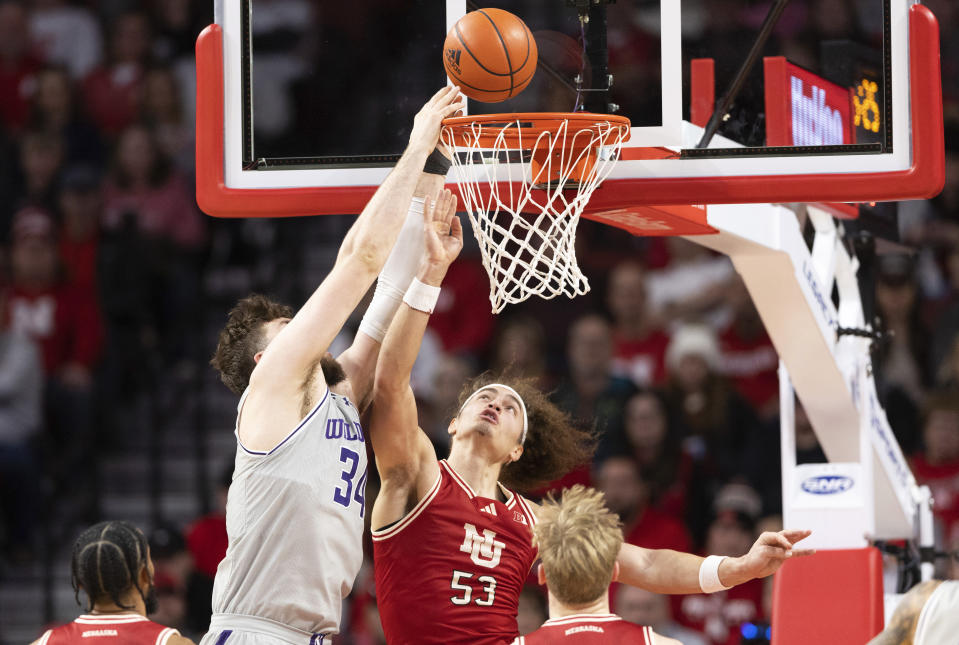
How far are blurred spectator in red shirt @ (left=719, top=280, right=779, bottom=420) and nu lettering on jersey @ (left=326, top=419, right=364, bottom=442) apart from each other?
15.9 feet

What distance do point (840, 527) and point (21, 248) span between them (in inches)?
246

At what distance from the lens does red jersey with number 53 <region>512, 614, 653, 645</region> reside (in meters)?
4.52

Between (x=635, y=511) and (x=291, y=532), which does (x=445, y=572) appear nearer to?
(x=291, y=532)

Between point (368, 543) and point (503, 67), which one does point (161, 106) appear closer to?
point (368, 543)

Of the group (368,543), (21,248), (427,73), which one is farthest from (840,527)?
(21,248)

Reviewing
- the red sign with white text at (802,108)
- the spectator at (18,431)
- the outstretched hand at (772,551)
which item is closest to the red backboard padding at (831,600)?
the outstretched hand at (772,551)

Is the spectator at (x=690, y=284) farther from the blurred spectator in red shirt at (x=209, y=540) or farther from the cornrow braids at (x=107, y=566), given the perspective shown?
the cornrow braids at (x=107, y=566)

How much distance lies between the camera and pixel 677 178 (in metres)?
4.93

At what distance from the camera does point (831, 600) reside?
5.90 meters

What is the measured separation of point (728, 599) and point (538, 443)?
280 cm

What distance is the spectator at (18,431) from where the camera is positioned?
9.64 meters

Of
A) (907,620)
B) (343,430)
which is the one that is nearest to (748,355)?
(343,430)

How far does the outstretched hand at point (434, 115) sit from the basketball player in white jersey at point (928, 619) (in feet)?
6.51

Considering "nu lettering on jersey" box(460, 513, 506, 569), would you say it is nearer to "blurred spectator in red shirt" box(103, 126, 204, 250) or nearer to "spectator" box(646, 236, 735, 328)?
"spectator" box(646, 236, 735, 328)
